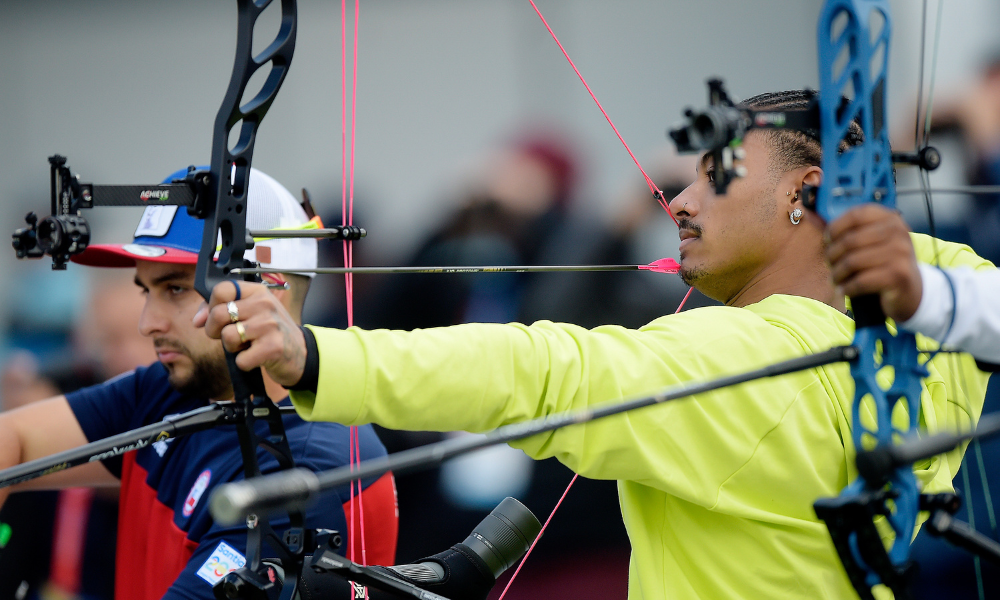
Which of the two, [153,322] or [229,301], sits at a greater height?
[229,301]

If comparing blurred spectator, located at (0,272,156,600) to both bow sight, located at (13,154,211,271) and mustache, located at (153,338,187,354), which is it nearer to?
mustache, located at (153,338,187,354)

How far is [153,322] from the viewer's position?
1948 mm

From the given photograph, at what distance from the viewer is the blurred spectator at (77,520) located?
2.96 metres

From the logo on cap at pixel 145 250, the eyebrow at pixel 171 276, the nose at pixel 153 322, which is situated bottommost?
the nose at pixel 153 322

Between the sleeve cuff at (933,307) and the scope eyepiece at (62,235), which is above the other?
the scope eyepiece at (62,235)

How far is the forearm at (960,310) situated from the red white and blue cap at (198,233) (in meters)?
1.25

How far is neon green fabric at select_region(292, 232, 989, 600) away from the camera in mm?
1147

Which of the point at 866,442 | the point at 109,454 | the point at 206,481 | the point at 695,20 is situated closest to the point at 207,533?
the point at 206,481

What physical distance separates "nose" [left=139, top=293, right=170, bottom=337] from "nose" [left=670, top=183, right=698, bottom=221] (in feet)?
3.54

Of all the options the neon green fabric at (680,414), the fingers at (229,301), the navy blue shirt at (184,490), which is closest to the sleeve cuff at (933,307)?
the neon green fabric at (680,414)

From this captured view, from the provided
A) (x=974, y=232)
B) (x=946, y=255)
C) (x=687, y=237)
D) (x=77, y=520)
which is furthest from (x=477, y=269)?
(x=77, y=520)

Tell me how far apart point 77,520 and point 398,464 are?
2534mm

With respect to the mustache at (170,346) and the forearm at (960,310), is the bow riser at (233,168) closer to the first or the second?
the mustache at (170,346)

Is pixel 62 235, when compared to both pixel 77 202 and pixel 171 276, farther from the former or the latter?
pixel 171 276
